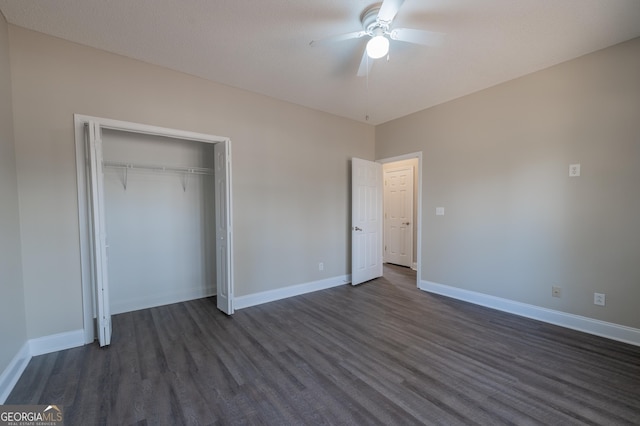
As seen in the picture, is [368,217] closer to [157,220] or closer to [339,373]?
[339,373]

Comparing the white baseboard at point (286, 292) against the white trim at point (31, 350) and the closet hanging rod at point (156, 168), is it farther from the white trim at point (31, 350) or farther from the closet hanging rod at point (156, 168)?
the closet hanging rod at point (156, 168)

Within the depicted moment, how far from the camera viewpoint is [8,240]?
81.7 inches

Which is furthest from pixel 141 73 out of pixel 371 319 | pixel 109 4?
pixel 371 319

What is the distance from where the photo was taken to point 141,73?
2.87m

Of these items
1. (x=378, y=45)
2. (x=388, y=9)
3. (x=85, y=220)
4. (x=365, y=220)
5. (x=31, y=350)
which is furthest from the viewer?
(x=365, y=220)

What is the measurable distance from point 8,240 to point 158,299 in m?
1.76

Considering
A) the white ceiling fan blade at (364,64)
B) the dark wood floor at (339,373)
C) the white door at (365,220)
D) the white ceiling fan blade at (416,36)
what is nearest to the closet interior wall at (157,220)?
the dark wood floor at (339,373)

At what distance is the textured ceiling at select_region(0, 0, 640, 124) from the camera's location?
2086mm

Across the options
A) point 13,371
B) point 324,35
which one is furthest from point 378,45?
point 13,371

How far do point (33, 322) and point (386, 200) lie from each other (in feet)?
19.7

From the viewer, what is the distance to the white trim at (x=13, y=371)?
1.86 m

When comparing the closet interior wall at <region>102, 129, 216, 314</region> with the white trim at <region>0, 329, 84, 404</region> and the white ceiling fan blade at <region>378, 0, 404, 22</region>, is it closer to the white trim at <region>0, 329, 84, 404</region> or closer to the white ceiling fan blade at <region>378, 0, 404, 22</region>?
the white trim at <region>0, 329, 84, 404</region>

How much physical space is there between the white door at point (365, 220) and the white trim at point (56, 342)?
3.46m

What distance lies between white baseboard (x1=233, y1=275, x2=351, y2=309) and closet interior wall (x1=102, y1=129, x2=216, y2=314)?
0.75m
